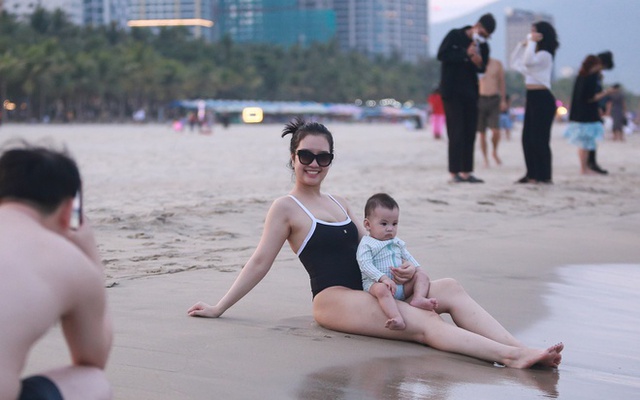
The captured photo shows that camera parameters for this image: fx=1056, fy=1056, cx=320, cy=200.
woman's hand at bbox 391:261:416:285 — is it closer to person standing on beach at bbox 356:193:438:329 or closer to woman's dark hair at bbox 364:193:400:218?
person standing on beach at bbox 356:193:438:329

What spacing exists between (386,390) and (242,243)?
3549 mm

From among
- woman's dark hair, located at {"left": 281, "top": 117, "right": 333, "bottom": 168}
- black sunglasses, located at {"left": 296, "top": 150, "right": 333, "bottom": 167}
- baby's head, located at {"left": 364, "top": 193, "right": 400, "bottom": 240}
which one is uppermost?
woman's dark hair, located at {"left": 281, "top": 117, "right": 333, "bottom": 168}

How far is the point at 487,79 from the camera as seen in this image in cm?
1530

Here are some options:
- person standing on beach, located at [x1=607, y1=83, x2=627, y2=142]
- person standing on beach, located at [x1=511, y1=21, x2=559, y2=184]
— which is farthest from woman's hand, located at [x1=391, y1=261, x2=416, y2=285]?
person standing on beach, located at [x1=607, y1=83, x2=627, y2=142]

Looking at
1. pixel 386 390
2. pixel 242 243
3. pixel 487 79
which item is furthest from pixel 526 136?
pixel 386 390

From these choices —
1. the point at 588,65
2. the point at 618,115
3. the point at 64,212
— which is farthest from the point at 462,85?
the point at 618,115

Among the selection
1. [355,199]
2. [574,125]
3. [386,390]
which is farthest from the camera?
[574,125]

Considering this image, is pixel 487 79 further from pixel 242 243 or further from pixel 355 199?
pixel 242 243

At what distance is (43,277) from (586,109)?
Result: 1231 cm

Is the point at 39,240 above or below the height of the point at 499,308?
above

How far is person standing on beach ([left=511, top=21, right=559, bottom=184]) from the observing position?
12031mm

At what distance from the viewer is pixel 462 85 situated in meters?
11.6

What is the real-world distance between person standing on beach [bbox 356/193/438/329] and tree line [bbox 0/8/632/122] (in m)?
67.0

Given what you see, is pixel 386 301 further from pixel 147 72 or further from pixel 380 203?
pixel 147 72
